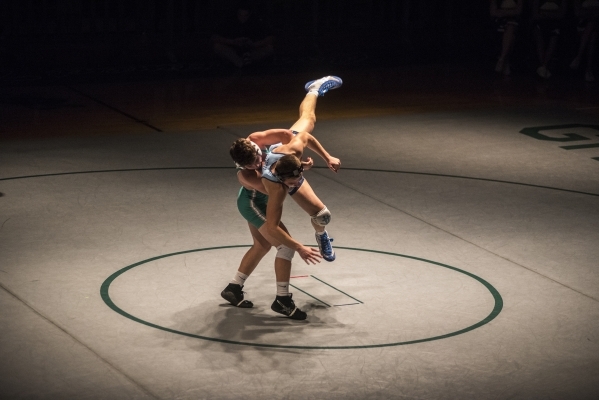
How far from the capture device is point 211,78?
1488 cm

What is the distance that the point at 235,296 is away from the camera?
6.56 m

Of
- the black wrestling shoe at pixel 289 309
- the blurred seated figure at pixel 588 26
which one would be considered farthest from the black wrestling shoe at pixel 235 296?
the blurred seated figure at pixel 588 26

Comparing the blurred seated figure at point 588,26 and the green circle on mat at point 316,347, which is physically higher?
the blurred seated figure at point 588,26

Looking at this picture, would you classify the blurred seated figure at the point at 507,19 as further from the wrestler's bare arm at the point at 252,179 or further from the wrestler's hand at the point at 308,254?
the wrestler's hand at the point at 308,254

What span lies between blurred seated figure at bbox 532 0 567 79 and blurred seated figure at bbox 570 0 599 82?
0.34 m

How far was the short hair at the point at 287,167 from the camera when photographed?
6043mm

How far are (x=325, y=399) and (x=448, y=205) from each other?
399 centimetres

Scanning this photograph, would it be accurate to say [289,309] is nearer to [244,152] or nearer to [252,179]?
[252,179]

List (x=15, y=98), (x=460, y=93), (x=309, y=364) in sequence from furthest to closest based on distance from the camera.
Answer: (x=460, y=93)
(x=15, y=98)
(x=309, y=364)

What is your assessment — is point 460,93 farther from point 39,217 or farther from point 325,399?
point 325,399

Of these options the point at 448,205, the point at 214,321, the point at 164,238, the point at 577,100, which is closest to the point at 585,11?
the point at 577,100

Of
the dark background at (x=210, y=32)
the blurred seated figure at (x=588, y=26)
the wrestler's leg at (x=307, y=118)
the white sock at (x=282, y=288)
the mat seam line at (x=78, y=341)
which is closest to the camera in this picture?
the mat seam line at (x=78, y=341)

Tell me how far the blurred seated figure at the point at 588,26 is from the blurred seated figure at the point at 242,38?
14.3 feet

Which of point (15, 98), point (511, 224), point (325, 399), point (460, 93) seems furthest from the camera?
point (460, 93)
